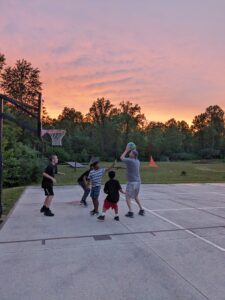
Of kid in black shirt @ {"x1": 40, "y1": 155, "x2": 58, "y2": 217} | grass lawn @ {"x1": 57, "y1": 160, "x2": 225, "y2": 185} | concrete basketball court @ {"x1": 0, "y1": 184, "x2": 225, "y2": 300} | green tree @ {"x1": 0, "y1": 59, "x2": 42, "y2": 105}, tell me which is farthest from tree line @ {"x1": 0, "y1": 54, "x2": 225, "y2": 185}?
concrete basketball court @ {"x1": 0, "y1": 184, "x2": 225, "y2": 300}

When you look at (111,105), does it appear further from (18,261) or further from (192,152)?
(18,261)

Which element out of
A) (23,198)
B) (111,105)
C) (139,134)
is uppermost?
(111,105)

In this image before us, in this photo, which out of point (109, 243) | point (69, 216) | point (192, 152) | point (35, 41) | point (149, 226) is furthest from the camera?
point (192, 152)

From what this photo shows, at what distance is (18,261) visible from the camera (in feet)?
16.0

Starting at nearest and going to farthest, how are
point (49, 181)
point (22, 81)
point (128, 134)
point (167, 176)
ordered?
1. point (49, 181)
2. point (167, 176)
3. point (22, 81)
4. point (128, 134)

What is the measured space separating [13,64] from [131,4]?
130ft

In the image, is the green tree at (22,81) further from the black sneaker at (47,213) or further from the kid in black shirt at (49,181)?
the black sneaker at (47,213)

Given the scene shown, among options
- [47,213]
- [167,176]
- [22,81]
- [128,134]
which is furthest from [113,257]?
[128,134]

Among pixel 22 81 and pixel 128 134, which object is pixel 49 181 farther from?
pixel 128 134

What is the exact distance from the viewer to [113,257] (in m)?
5.05

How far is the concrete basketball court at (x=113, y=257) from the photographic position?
386 centimetres

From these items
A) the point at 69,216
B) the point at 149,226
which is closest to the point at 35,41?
the point at 69,216

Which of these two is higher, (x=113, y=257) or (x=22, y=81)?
(x=22, y=81)

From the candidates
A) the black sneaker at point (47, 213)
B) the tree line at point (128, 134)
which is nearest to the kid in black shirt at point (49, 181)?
the black sneaker at point (47, 213)
